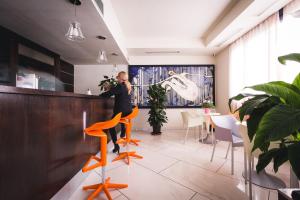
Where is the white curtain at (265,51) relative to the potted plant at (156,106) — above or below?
above

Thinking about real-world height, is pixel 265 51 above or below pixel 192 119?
above

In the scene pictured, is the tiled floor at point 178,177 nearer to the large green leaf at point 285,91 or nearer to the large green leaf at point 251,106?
the large green leaf at point 251,106

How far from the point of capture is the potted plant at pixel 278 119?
19.6 inches

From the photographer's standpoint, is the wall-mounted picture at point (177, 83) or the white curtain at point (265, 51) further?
the wall-mounted picture at point (177, 83)

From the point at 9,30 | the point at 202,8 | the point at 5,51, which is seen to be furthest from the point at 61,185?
the point at 202,8

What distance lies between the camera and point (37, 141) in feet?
4.08

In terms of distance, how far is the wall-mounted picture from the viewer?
5254 millimetres

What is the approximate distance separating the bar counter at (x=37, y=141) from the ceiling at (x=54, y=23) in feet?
4.54

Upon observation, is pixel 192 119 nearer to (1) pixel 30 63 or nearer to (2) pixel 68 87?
(1) pixel 30 63

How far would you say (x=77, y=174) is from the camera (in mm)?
1977

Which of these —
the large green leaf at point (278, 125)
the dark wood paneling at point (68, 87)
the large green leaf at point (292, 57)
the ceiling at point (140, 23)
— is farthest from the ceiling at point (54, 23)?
the large green leaf at point (278, 125)

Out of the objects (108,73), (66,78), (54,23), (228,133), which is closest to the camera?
(228,133)

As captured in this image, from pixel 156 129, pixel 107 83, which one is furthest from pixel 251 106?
pixel 156 129

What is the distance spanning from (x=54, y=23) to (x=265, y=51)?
4.37 metres
